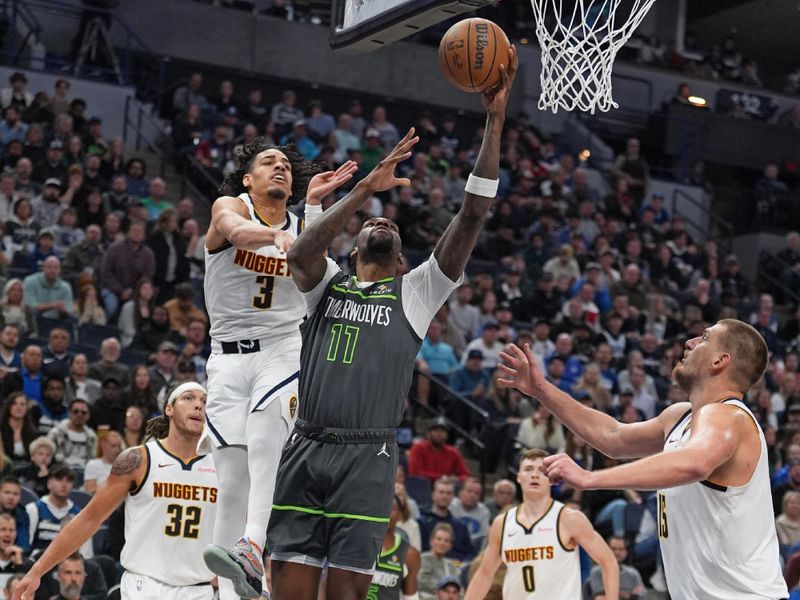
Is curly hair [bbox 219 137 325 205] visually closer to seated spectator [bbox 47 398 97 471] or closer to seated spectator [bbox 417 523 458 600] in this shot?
seated spectator [bbox 47 398 97 471]

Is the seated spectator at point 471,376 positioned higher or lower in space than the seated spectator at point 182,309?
lower

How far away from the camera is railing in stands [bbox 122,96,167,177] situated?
18.5m

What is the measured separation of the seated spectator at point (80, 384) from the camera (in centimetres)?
1207

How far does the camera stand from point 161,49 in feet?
69.6

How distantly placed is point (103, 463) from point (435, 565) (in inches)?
120

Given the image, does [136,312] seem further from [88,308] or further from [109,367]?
[109,367]

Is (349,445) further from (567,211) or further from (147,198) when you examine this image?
(567,211)

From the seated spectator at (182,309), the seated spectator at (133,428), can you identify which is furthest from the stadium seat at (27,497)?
the seated spectator at (182,309)

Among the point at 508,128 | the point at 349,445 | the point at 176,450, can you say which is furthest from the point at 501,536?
the point at 508,128

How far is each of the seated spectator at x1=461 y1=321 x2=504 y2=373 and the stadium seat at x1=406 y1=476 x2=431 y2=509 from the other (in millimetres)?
2525

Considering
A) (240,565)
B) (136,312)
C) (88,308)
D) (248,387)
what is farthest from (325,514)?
(88,308)

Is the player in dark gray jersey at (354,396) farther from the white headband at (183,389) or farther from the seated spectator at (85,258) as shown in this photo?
the seated spectator at (85,258)

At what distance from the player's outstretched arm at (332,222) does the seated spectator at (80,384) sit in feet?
21.9

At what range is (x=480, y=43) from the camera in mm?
5930
